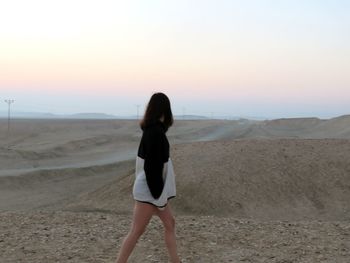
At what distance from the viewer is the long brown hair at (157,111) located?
4574 millimetres

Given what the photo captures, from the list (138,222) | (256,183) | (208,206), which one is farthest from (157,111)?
(256,183)

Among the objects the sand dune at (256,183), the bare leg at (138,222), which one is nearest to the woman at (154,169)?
the bare leg at (138,222)

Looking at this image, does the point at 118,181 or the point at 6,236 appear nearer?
the point at 6,236

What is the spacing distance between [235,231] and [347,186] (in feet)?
23.9

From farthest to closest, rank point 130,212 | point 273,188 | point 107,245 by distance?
point 273,188 < point 130,212 < point 107,245

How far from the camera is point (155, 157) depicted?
4426 mm

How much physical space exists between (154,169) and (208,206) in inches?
286

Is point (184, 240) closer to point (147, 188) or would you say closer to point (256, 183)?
point (147, 188)

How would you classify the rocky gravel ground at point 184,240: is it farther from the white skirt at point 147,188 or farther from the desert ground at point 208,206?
the white skirt at point 147,188

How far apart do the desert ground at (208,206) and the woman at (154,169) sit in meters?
1.21

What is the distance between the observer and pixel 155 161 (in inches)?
174

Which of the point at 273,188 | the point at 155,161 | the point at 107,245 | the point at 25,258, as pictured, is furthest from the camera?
the point at 273,188

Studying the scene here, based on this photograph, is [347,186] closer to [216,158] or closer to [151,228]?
[216,158]

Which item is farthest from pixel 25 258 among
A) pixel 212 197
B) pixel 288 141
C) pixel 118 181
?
pixel 288 141
